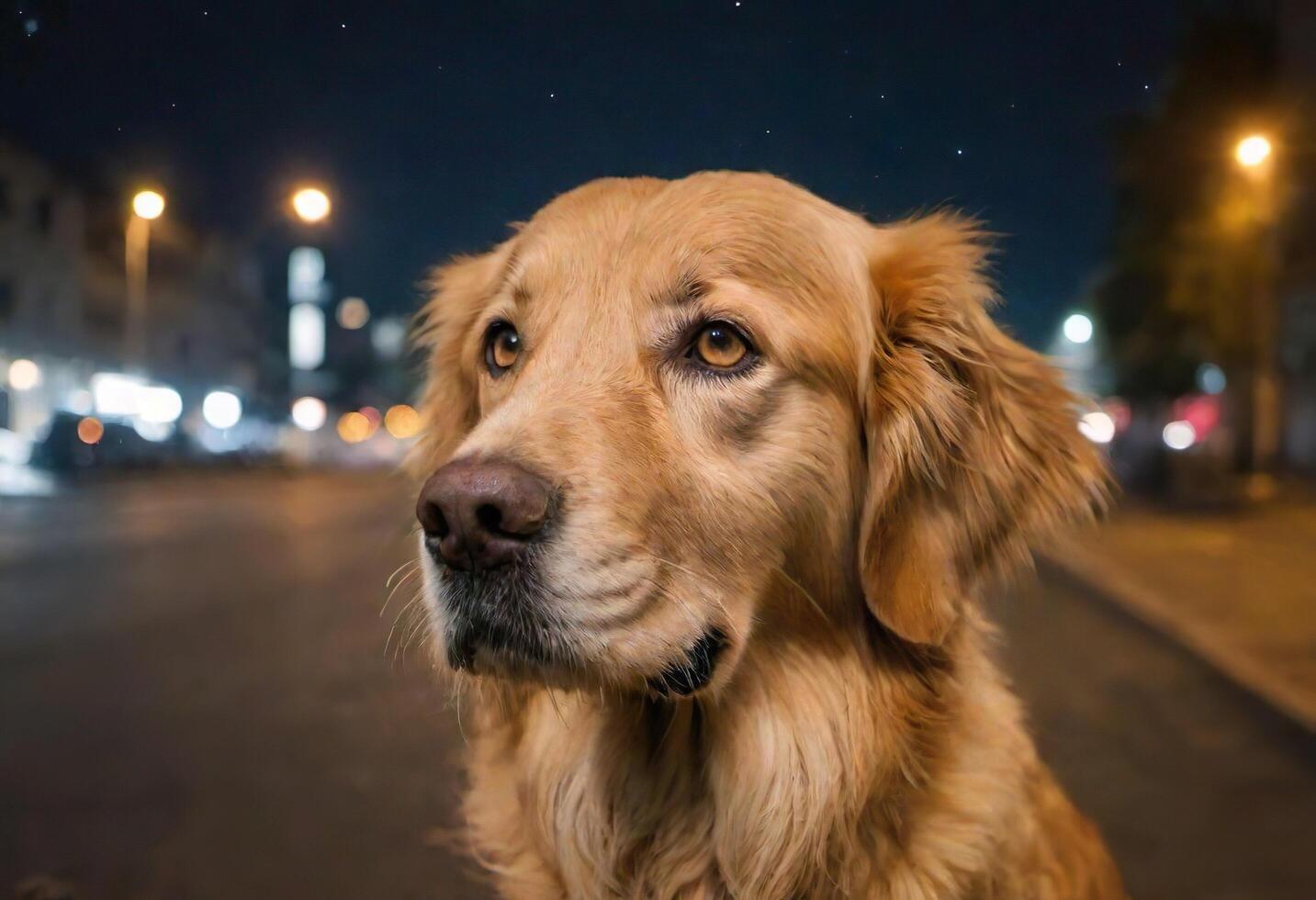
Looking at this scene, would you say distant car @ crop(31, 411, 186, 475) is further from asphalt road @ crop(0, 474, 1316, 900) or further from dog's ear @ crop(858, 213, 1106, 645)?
dog's ear @ crop(858, 213, 1106, 645)

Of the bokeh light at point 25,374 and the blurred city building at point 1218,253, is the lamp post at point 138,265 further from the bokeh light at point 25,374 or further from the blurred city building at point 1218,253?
the blurred city building at point 1218,253

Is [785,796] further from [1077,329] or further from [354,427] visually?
[354,427]

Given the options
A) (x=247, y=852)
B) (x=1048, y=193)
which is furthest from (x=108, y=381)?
(x=1048, y=193)

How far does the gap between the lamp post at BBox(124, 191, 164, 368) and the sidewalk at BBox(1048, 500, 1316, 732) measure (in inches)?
76.4

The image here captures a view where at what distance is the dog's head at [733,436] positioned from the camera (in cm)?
117

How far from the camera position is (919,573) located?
1.39m

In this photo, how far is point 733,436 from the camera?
4.44 feet

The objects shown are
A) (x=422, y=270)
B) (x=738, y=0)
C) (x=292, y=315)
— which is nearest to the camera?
(x=738, y=0)

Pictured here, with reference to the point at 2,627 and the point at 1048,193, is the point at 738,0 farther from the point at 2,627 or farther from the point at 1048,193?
the point at 2,627

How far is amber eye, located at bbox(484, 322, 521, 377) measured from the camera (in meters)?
1.55

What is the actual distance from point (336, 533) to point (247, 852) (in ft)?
13.9

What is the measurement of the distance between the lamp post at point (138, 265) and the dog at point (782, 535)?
91 cm

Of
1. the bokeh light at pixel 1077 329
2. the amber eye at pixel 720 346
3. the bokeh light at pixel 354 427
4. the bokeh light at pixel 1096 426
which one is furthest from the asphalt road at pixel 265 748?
the amber eye at pixel 720 346

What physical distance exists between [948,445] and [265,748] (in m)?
1.95
